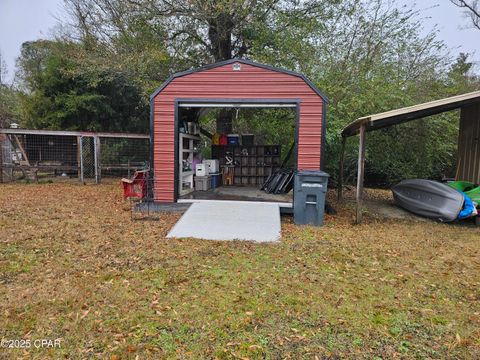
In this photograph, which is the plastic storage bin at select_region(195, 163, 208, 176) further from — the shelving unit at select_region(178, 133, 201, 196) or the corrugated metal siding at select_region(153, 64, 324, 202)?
the corrugated metal siding at select_region(153, 64, 324, 202)

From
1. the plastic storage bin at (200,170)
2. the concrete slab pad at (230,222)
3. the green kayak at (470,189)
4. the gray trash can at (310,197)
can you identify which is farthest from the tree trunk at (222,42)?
the green kayak at (470,189)

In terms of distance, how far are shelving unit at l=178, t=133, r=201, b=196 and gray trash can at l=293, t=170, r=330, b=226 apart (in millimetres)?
2878

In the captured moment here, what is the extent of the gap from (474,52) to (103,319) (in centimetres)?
1944

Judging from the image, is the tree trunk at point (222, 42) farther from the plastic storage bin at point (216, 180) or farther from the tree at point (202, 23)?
the plastic storage bin at point (216, 180)

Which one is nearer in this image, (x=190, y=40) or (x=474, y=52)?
(x=190, y=40)

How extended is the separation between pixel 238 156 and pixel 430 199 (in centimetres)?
577

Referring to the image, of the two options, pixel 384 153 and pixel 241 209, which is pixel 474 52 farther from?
pixel 241 209

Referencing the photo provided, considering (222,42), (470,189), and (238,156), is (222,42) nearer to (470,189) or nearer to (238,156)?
(238,156)

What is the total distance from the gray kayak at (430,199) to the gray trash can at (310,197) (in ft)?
9.49

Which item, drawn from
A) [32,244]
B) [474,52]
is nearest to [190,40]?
[32,244]

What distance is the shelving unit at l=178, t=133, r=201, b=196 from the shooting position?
7.72 m

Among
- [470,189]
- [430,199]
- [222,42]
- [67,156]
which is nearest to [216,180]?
[222,42]

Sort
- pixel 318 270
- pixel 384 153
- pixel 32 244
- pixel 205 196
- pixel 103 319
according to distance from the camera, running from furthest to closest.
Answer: pixel 384 153 < pixel 205 196 < pixel 32 244 < pixel 318 270 < pixel 103 319

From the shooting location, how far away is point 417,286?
351 cm
